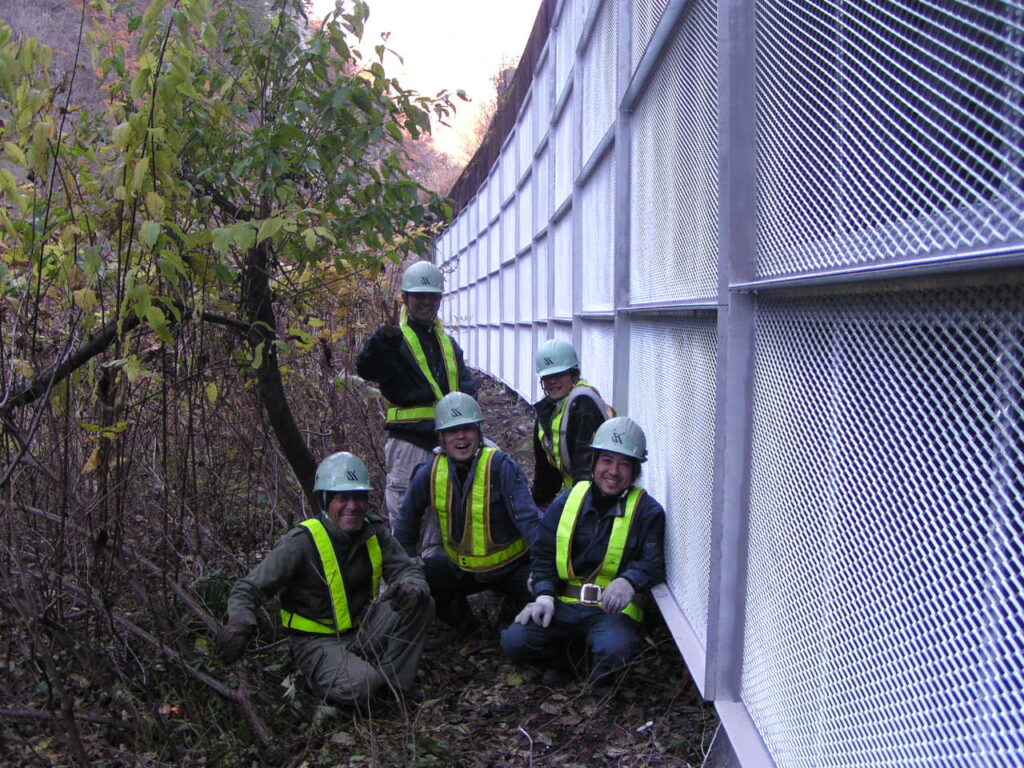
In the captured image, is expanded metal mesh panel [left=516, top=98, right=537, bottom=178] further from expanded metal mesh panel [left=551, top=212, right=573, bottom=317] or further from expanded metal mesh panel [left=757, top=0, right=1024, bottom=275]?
expanded metal mesh panel [left=757, top=0, right=1024, bottom=275]

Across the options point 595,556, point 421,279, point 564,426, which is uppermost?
point 421,279

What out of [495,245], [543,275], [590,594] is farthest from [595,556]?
[495,245]

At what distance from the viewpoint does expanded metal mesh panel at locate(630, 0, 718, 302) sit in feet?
11.8

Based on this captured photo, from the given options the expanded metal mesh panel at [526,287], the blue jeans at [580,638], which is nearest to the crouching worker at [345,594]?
the blue jeans at [580,638]

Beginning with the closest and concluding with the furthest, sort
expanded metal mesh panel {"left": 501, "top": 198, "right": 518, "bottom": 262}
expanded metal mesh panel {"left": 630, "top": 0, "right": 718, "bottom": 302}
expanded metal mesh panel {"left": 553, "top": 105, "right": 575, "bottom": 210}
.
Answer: expanded metal mesh panel {"left": 630, "top": 0, "right": 718, "bottom": 302}
expanded metal mesh panel {"left": 553, "top": 105, "right": 575, "bottom": 210}
expanded metal mesh panel {"left": 501, "top": 198, "right": 518, "bottom": 262}

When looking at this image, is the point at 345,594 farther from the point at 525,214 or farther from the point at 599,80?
the point at 525,214

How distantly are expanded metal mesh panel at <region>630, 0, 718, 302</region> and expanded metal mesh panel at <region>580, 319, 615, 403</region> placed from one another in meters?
1.16

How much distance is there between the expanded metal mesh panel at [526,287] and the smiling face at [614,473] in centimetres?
689

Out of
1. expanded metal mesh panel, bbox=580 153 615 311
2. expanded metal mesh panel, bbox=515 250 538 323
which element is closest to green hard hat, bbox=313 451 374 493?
expanded metal mesh panel, bbox=580 153 615 311

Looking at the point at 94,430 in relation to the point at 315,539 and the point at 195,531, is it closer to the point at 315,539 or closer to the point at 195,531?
the point at 315,539

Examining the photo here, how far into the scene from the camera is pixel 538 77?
11508 mm

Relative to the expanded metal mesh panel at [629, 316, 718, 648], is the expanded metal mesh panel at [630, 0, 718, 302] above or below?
above

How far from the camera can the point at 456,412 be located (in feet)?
16.6

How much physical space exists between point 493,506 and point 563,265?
460cm
